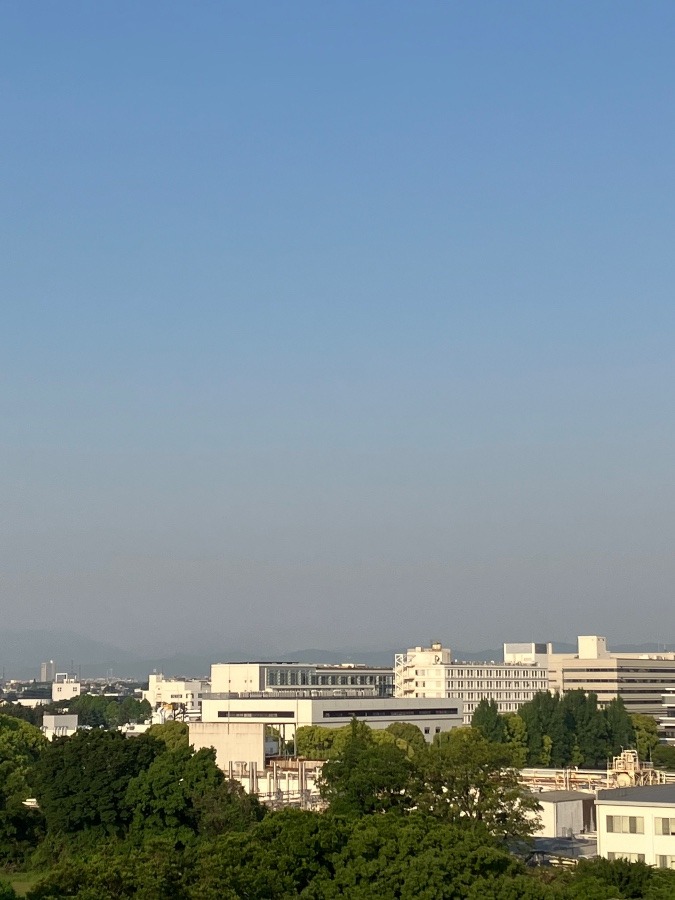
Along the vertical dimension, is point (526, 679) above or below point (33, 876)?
above

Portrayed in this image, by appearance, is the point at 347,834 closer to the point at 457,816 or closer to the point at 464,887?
the point at 464,887

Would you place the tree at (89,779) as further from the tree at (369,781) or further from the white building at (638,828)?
the white building at (638,828)

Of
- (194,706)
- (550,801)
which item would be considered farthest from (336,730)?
(194,706)

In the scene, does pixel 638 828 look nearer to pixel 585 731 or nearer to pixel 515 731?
pixel 585 731

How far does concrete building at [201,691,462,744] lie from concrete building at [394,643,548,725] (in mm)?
21375

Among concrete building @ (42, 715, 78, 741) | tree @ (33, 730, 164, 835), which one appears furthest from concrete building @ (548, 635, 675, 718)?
tree @ (33, 730, 164, 835)

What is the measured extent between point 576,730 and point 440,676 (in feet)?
111

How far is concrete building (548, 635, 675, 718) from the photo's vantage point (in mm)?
127562

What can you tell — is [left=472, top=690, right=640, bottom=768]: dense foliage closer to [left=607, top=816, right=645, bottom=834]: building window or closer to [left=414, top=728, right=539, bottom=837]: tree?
[left=414, top=728, right=539, bottom=837]: tree

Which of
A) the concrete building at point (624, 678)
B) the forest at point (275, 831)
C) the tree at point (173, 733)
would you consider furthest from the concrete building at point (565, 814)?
the concrete building at point (624, 678)

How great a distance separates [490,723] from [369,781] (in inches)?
1999

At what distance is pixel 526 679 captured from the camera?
5094 inches

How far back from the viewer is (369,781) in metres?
41.0

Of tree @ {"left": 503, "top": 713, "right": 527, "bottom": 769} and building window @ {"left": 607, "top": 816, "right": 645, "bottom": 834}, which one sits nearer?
building window @ {"left": 607, "top": 816, "right": 645, "bottom": 834}
